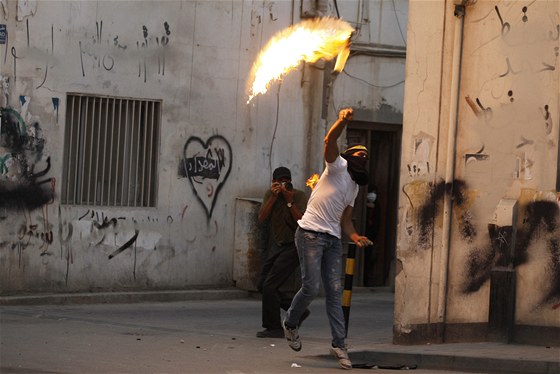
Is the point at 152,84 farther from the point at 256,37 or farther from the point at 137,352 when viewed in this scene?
the point at 137,352

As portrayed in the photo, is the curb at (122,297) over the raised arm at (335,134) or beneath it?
beneath

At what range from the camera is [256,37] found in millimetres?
17891

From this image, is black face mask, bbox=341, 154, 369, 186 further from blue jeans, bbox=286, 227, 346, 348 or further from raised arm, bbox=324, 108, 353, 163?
blue jeans, bbox=286, 227, 346, 348

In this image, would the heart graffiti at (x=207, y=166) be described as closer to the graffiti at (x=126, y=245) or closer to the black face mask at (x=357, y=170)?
the graffiti at (x=126, y=245)

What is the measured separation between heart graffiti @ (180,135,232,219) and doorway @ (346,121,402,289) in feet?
8.26

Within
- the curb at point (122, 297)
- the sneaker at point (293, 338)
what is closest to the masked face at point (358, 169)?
the sneaker at point (293, 338)

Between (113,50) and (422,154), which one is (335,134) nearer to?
(422,154)

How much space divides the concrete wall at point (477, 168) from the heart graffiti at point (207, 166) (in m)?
5.79

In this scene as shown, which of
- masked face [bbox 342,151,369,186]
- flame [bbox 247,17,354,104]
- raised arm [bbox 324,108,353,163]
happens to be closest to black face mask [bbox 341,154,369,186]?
masked face [bbox 342,151,369,186]

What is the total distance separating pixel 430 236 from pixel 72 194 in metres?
6.13

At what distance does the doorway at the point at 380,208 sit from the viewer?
19297 millimetres

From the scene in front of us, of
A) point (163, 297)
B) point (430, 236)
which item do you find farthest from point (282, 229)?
point (163, 297)

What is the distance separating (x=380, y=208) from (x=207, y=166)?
3281 mm

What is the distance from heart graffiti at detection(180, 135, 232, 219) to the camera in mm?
17391
